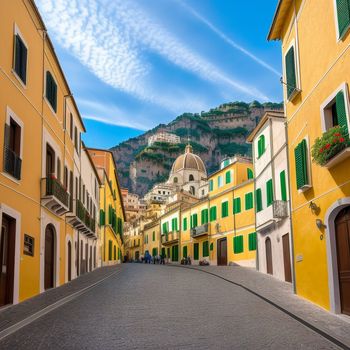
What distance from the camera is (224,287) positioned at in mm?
18438

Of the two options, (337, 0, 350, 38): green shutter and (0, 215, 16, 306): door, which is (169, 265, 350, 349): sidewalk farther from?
(0, 215, 16, 306): door

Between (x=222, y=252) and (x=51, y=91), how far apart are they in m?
25.8

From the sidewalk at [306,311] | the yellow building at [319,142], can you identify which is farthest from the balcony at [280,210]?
the yellow building at [319,142]

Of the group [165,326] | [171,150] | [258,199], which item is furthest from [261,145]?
[171,150]

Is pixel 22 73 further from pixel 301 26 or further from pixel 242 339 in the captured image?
pixel 242 339

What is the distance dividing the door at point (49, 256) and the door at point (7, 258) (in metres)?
5.06

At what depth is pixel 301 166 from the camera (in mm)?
14531

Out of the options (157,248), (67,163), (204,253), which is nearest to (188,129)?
(157,248)

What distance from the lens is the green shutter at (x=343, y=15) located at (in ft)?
35.7

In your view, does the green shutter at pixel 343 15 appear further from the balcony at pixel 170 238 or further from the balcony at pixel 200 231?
the balcony at pixel 170 238

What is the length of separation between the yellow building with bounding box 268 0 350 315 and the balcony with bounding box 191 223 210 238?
28485 mm

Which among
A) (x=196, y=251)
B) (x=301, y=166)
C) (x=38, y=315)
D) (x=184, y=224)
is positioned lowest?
(x=38, y=315)

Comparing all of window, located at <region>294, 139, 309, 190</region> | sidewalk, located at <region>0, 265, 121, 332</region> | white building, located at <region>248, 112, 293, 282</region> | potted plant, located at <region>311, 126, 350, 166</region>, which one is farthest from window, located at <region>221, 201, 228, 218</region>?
potted plant, located at <region>311, 126, 350, 166</region>

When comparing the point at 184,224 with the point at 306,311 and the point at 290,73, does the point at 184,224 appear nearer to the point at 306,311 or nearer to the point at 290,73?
the point at 290,73
